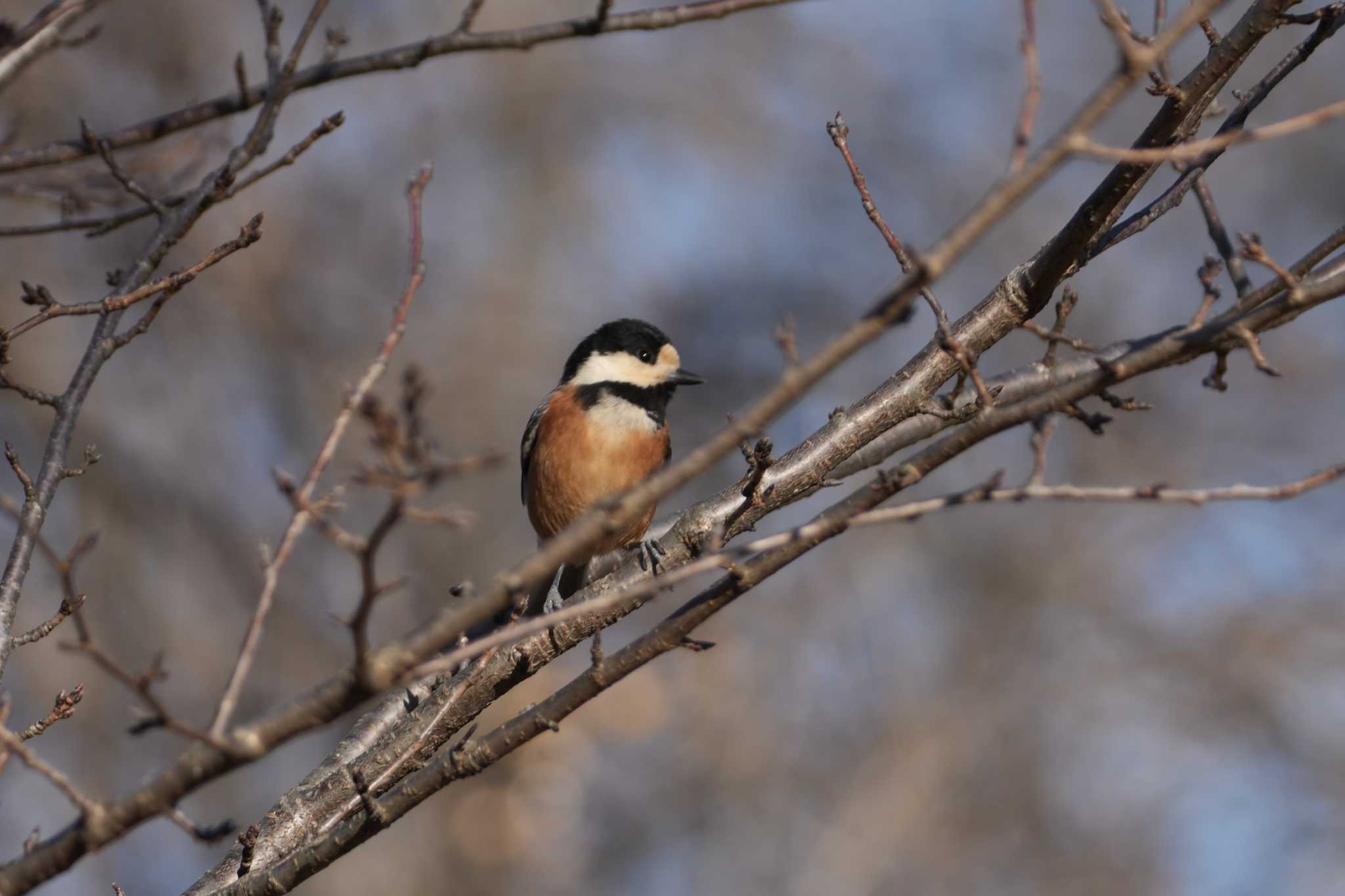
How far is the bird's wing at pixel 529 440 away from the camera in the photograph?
26.4ft

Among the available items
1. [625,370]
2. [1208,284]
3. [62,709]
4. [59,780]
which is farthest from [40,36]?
[625,370]

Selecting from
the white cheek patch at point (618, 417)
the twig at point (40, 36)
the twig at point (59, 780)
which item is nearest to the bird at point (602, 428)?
the white cheek patch at point (618, 417)

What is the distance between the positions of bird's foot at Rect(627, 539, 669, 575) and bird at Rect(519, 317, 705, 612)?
208 centimetres

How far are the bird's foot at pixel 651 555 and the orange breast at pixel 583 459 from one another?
90.8 inches

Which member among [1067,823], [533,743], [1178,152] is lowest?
[1067,823]

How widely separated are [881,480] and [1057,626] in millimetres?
12781

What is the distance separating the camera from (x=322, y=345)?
1645cm

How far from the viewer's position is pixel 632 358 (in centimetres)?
789

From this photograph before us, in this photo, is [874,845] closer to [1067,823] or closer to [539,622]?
[1067,823]

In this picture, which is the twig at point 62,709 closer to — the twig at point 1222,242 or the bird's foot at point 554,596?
the bird's foot at point 554,596

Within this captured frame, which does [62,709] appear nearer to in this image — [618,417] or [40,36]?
[40,36]

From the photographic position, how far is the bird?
7504mm

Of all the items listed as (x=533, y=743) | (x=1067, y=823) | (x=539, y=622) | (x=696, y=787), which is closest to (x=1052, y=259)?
(x=539, y=622)

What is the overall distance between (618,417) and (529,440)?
2.73 ft
